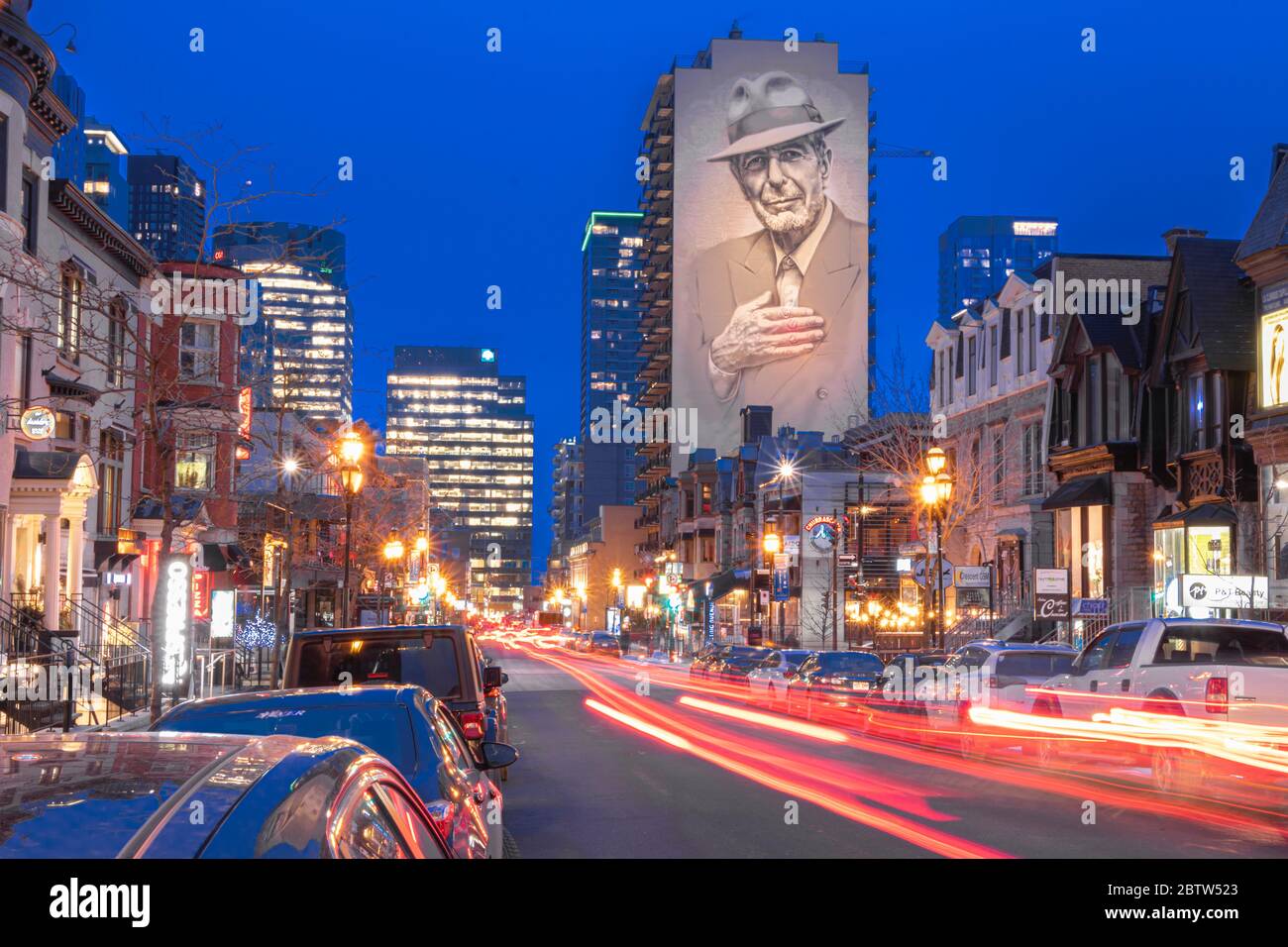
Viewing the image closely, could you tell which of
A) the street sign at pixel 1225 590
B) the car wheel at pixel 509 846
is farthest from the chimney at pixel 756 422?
the car wheel at pixel 509 846

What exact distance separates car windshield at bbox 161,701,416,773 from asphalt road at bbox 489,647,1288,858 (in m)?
4.47

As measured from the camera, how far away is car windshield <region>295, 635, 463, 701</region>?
1275cm

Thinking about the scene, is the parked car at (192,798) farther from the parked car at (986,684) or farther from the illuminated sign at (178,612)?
the illuminated sign at (178,612)

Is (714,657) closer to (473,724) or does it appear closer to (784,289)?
(473,724)

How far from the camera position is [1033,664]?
22312mm

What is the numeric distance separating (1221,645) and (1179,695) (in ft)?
5.24

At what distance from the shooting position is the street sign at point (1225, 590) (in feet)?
93.2

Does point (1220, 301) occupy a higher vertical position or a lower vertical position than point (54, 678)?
higher

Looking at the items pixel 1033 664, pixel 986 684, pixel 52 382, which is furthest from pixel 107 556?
pixel 1033 664

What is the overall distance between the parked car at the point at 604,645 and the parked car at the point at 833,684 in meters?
44.4

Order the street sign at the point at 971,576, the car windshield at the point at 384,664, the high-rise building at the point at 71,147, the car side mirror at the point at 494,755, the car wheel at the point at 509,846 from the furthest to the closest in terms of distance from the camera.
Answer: the high-rise building at the point at 71,147 → the street sign at the point at 971,576 → the car windshield at the point at 384,664 → the car wheel at the point at 509,846 → the car side mirror at the point at 494,755

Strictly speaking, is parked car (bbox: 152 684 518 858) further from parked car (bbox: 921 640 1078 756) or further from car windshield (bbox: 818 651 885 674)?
car windshield (bbox: 818 651 885 674)
